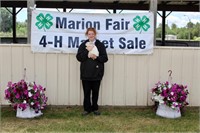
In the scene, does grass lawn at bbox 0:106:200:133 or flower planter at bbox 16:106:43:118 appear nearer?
grass lawn at bbox 0:106:200:133

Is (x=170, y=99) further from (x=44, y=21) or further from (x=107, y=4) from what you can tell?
(x=107, y=4)

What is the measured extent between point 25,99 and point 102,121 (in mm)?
1307

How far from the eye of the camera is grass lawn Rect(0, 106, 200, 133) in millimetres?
5129

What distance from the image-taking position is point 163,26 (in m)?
16.2

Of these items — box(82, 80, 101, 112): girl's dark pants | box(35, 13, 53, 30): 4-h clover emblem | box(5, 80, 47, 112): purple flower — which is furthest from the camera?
box(35, 13, 53, 30): 4-h clover emblem

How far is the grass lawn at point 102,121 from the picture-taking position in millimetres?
5129

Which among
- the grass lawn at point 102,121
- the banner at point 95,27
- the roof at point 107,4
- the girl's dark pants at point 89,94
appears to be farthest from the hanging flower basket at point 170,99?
the roof at point 107,4

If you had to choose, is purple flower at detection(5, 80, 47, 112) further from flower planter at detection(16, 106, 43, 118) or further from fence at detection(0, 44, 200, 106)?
fence at detection(0, 44, 200, 106)

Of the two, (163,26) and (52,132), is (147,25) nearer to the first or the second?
(52,132)

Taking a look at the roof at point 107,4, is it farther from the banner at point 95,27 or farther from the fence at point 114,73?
the fence at point 114,73

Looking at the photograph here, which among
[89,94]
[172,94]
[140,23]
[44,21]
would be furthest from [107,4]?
[172,94]

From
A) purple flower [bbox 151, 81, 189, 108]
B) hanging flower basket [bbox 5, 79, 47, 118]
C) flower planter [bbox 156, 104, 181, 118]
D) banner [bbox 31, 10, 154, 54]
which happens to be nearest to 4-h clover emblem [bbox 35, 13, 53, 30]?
banner [bbox 31, 10, 154, 54]

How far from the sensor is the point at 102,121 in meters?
5.56

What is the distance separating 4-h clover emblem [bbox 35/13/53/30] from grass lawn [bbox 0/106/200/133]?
151 centimetres
